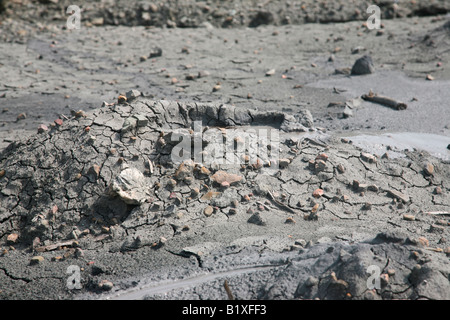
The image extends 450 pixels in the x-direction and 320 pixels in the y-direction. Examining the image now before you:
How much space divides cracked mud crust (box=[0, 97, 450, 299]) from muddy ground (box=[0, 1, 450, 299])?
1cm

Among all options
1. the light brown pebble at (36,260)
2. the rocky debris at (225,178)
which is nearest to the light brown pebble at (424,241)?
the rocky debris at (225,178)

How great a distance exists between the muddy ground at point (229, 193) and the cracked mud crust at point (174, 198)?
0.01 meters

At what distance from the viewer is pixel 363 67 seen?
19.0 feet

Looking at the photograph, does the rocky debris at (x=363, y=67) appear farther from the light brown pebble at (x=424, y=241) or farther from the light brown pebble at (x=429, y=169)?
the light brown pebble at (x=424, y=241)

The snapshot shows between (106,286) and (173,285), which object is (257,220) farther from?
(106,286)

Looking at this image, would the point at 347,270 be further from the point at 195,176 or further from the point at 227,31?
the point at 227,31

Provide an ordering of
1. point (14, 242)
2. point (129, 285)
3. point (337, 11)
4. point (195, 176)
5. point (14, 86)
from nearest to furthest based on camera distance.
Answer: point (129, 285) → point (14, 242) → point (195, 176) → point (14, 86) → point (337, 11)

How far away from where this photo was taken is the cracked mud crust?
295 cm

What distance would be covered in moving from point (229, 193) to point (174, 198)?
15.8 inches

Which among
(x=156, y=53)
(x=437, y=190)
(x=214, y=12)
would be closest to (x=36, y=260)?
(x=437, y=190)

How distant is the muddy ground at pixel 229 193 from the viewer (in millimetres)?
2604

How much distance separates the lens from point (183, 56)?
21.6 ft

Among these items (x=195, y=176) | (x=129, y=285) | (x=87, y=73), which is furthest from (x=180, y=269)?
(x=87, y=73)

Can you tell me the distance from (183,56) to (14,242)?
4051 millimetres
